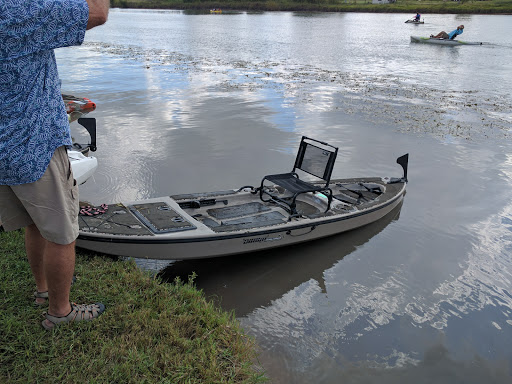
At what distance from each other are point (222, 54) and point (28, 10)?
2773cm

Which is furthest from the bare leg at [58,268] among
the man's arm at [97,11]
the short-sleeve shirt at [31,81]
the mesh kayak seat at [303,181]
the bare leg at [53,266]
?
the mesh kayak seat at [303,181]

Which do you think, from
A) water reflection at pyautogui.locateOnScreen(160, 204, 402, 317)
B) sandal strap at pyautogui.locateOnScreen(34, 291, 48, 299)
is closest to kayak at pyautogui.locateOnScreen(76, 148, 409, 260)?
water reflection at pyautogui.locateOnScreen(160, 204, 402, 317)

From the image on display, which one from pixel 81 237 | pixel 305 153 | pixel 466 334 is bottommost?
pixel 466 334

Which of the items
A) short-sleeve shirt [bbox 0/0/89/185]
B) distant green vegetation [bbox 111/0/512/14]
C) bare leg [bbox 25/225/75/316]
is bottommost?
bare leg [bbox 25/225/75/316]

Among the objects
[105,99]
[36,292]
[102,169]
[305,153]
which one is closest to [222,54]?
[105,99]

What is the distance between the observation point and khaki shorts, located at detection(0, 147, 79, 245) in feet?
10.5

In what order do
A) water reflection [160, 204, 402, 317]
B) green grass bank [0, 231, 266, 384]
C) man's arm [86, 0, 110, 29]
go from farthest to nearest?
water reflection [160, 204, 402, 317] → green grass bank [0, 231, 266, 384] → man's arm [86, 0, 110, 29]

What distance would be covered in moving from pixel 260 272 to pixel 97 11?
14.5 feet

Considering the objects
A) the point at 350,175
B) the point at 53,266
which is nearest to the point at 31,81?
the point at 53,266

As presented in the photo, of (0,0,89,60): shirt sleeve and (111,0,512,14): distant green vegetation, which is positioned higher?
(111,0,512,14): distant green vegetation

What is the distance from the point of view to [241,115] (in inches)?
584

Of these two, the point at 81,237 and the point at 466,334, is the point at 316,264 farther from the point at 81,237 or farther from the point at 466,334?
the point at 81,237

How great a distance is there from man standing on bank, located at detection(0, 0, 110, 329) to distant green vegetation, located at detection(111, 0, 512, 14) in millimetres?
73288

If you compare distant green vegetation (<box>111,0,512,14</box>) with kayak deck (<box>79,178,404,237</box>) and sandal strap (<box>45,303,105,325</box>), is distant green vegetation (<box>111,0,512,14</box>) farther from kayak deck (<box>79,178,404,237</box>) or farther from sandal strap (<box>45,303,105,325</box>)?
sandal strap (<box>45,303,105,325</box>)
